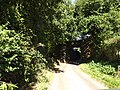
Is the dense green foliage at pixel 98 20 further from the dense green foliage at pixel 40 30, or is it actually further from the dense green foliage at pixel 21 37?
the dense green foliage at pixel 21 37

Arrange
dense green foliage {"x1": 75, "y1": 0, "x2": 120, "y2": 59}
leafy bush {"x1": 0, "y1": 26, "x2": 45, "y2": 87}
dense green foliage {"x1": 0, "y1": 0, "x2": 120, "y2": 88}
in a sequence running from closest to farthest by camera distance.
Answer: leafy bush {"x1": 0, "y1": 26, "x2": 45, "y2": 87} < dense green foliage {"x1": 0, "y1": 0, "x2": 120, "y2": 88} < dense green foliage {"x1": 75, "y1": 0, "x2": 120, "y2": 59}

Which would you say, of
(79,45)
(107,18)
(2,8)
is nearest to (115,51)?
(107,18)

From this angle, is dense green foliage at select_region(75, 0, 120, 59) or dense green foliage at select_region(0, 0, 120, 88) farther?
dense green foliage at select_region(75, 0, 120, 59)

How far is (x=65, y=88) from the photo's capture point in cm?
2286

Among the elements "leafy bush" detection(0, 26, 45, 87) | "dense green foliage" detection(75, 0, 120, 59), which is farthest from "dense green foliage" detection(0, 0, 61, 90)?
"dense green foliage" detection(75, 0, 120, 59)

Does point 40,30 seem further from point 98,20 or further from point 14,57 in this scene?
point 98,20

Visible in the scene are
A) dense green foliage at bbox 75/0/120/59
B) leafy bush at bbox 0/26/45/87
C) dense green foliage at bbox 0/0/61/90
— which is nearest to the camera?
leafy bush at bbox 0/26/45/87

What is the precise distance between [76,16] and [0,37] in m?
40.8

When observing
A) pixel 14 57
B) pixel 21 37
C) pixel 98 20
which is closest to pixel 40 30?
pixel 21 37

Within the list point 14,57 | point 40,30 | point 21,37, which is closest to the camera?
point 14,57

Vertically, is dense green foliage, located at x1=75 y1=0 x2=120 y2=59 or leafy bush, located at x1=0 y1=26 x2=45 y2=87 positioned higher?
dense green foliage, located at x1=75 y1=0 x2=120 y2=59

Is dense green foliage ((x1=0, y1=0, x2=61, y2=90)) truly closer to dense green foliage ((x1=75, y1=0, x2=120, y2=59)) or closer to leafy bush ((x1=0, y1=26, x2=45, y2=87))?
leafy bush ((x1=0, y1=26, x2=45, y2=87))

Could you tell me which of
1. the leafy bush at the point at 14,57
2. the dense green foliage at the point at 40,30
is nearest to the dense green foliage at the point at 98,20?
the dense green foliage at the point at 40,30

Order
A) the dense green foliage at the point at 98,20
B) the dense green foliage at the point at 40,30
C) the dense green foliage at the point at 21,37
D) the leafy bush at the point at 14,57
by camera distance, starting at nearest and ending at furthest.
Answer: the leafy bush at the point at 14,57 → the dense green foliage at the point at 21,37 → the dense green foliage at the point at 40,30 → the dense green foliage at the point at 98,20
